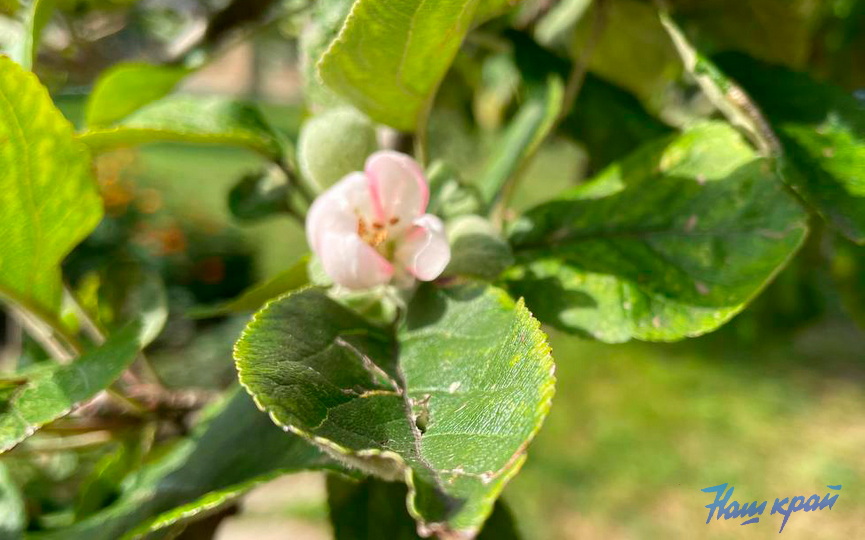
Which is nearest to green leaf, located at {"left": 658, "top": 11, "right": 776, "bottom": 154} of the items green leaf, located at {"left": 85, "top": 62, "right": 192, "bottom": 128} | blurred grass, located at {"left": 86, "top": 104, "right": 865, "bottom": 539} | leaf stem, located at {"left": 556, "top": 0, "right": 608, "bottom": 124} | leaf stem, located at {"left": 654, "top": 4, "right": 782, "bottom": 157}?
leaf stem, located at {"left": 654, "top": 4, "right": 782, "bottom": 157}

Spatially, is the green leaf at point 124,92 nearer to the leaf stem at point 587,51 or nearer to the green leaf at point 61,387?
the green leaf at point 61,387

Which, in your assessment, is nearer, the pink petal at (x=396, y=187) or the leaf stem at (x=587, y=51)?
the pink petal at (x=396, y=187)

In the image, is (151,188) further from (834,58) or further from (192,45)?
(834,58)

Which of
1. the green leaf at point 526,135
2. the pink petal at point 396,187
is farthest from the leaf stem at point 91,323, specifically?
the green leaf at point 526,135

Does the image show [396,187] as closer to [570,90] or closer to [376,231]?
[376,231]

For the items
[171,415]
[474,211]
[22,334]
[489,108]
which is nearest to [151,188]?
[489,108]

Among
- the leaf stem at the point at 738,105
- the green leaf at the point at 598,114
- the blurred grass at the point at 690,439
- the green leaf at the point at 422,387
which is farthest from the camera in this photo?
the blurred grass at the point at 690,439

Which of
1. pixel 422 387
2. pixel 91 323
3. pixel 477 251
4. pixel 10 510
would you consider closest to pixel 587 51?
pixel 477 251
